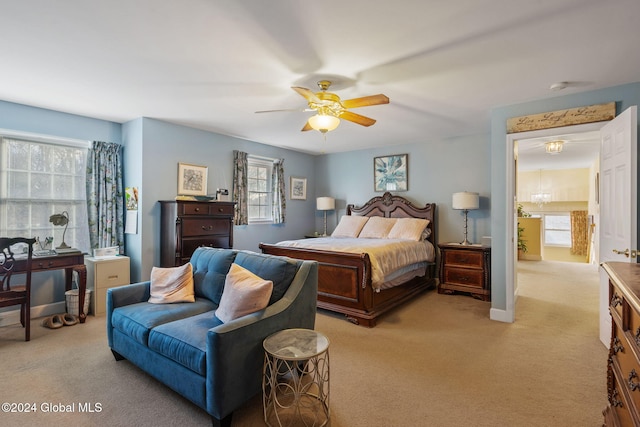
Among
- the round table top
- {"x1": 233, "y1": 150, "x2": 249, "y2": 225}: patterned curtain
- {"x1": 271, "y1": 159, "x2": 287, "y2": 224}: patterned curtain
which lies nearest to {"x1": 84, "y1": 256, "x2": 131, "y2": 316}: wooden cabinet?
{"x1": 233, "y1": 150, "x2": 249, "y2": 225}: patterned curtain

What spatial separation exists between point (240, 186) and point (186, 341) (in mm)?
3472

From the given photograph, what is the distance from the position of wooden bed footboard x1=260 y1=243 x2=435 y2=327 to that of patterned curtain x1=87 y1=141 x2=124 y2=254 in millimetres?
2295

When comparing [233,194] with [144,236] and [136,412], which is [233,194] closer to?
[144,236]

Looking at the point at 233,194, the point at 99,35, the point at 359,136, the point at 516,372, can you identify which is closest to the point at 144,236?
the point at 233,194

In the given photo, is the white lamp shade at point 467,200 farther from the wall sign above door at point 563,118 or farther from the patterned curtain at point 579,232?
the patterned curtain at point 579,232

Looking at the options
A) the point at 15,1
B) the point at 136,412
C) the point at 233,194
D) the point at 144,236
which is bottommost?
the point at 136,412

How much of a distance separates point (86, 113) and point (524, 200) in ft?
34.3

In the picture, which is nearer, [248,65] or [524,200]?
[248,65]

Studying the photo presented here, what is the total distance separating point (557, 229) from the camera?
376 inches

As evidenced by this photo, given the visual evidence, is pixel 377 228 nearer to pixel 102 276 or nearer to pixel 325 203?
pixel 325 203

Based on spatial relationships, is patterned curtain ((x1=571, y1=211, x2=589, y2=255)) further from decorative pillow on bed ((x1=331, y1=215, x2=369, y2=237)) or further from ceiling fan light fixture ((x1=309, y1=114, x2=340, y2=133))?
ceiling fan light fixture ((x1=309, y1=114, x2=340, y2=133))

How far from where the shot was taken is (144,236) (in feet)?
13.4

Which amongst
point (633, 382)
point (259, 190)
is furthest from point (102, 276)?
point (633, 382)

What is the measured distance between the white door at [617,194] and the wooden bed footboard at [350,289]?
2.04 meters
